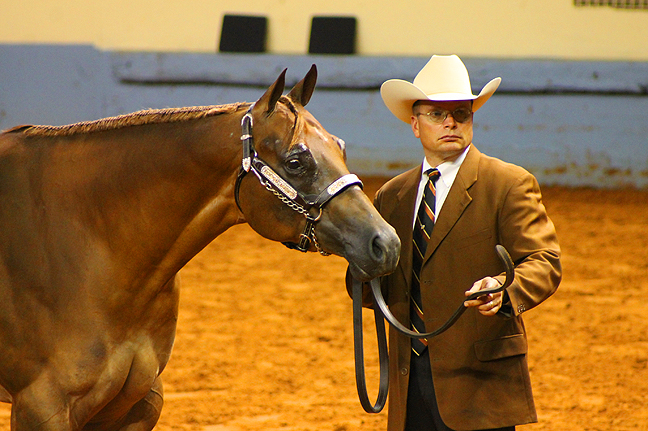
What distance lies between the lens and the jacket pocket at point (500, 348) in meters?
1.89

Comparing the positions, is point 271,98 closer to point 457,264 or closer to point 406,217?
point 406,217

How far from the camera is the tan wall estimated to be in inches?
352

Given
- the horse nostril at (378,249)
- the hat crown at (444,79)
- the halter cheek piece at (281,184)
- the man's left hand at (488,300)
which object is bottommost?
the man's left hand at (488,300)

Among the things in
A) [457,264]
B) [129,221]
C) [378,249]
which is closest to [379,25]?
[457,264]

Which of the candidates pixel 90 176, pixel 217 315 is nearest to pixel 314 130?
pixel 90 176

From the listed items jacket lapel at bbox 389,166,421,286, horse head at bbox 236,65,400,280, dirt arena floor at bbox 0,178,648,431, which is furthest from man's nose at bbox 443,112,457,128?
dirt arena floor at bbox 0,178,648,431

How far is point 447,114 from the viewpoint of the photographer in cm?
197

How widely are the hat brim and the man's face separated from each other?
3cm

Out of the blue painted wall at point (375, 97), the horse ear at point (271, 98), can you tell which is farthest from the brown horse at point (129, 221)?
the blue painted wall at point (375, 97)

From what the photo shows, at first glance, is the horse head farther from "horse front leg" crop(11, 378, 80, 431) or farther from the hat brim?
"horse front leg" crop(11, 378, 80, 431)

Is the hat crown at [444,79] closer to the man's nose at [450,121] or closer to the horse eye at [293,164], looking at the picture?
the man's nose at [450,121]

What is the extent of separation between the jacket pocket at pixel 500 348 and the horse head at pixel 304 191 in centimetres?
41

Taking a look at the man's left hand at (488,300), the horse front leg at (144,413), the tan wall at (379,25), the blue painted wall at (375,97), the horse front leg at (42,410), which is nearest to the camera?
the man's left hand at (488,300)

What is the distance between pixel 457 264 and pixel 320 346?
2.19 metres
